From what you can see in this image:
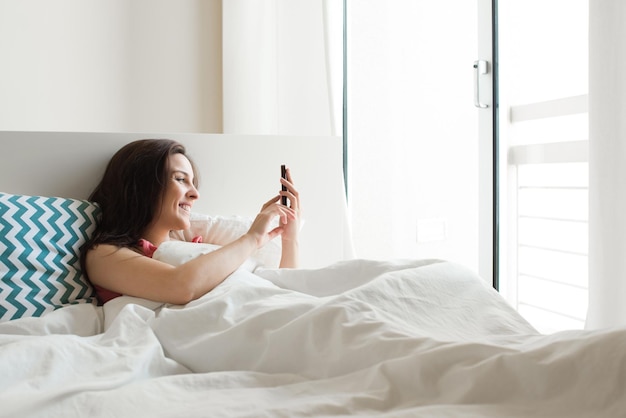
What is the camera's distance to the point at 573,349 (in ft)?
2.14

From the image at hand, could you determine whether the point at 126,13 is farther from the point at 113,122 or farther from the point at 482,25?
the point at 482,25

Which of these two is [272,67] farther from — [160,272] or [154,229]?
[160,272]

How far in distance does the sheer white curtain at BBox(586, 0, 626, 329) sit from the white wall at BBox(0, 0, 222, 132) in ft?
6.32

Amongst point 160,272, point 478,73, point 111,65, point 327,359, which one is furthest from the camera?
point 111,65

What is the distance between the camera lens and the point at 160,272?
4.15ft

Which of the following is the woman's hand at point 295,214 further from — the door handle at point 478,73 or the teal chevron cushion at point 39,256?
the door handle at point 478,73

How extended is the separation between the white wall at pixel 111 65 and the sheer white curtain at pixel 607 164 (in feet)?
6.32

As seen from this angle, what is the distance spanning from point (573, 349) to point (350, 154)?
2142 millimetres

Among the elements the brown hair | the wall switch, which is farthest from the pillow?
the wall switch

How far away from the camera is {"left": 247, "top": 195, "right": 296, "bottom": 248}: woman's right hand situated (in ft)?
4.95

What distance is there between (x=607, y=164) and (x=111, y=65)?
2.13 metres

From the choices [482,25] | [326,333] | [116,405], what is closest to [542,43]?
[482,25]

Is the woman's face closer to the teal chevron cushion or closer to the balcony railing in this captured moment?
the teal chevron cushion

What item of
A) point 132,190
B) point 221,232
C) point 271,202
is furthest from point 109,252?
point 271,202
